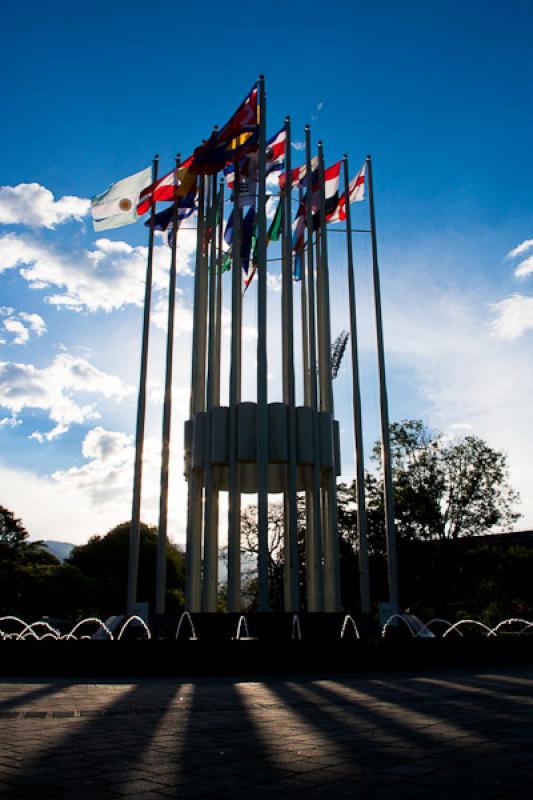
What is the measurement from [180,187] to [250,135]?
2717 millimetres

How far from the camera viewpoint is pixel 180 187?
2223cm

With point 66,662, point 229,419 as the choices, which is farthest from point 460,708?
point 229,419

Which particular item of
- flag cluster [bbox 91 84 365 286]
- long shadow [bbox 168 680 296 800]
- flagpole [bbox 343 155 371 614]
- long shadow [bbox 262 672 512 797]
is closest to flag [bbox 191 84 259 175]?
flag cluster [bbox 91 84 365 286]

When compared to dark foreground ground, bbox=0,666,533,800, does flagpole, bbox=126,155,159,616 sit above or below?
above

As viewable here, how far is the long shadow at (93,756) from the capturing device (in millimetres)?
3773

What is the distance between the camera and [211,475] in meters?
20.0

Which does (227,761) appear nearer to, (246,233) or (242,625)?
(242,625)

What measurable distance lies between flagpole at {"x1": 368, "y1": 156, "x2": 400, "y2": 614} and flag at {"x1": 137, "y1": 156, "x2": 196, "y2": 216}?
19.5ft

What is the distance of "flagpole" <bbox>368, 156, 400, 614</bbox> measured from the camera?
805 inches

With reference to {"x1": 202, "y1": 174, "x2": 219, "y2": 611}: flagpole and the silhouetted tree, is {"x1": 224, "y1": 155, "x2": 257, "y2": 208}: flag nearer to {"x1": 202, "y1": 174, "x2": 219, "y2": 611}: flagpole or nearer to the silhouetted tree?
{"x1": 202, "y1": 174, "x2": 219, "y2": 611}: flagpole

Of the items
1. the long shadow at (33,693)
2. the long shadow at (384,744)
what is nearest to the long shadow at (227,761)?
the long shadow at (384,744)

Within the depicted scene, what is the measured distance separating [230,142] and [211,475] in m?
9.82

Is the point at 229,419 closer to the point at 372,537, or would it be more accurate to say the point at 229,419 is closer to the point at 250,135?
the point at 250,135

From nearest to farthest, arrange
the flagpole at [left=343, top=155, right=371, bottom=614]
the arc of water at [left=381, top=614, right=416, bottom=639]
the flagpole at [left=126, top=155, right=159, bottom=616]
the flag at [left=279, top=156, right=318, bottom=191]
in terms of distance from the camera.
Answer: the arc of water at [left=381, top=614, right=416, bottom=639] < the flagpole at [left=126, top=155, right=159, bottom=616] < the flagpole at [left=343, top=155, right=371, bottom=614] < the flag at [left=279, top=156, right=318, bottom=191]
